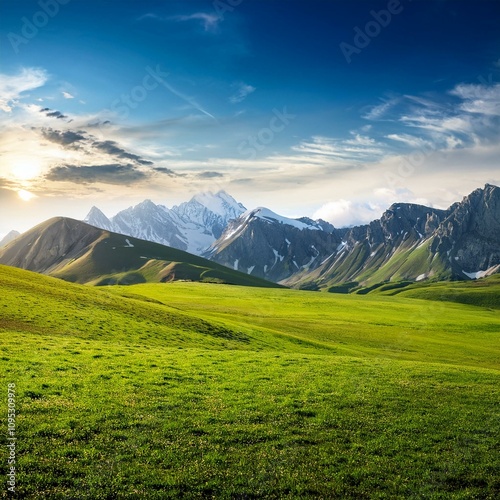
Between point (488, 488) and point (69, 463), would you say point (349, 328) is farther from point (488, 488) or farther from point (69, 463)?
point (69, 463)

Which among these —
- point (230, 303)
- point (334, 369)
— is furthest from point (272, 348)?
point (230, 303)

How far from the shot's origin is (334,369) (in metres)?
35.2

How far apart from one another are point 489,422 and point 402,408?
195 inches

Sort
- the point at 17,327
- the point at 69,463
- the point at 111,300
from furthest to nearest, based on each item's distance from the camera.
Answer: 1. the point at 111,300
2. the point at 17,327
3. the point at 69,463

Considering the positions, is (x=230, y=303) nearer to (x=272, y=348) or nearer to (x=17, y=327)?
(x=272, y=348)

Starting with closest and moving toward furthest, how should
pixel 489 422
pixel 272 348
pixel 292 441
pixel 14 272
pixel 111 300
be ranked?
pixel 292 441 < pixel 489 422 < pixel 272 348 < pixel 111 300 < pixel 14 272

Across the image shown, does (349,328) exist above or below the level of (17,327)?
below

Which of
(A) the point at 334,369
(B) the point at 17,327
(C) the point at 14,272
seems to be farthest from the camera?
(C) the point at 14,272

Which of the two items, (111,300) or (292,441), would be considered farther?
(111,300)

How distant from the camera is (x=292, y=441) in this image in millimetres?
18766

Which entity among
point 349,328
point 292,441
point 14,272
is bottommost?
point 349,328

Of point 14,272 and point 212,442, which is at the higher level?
point 14,272

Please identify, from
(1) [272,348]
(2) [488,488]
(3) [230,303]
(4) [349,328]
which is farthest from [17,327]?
(3) [230,303]

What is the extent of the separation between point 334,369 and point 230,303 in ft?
272
